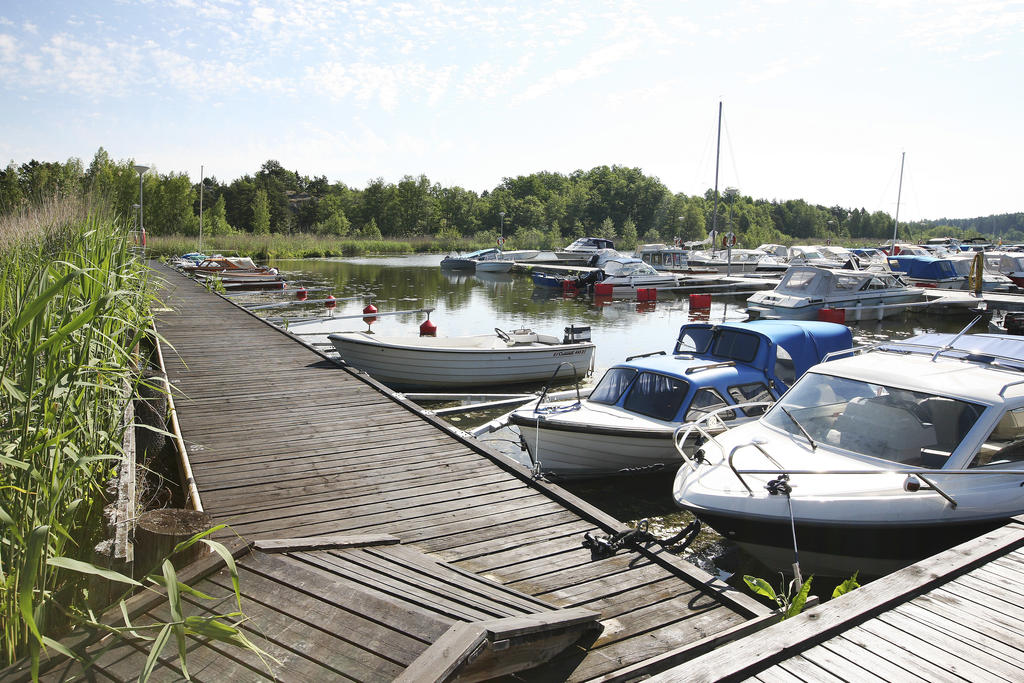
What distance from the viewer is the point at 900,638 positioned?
3.27m

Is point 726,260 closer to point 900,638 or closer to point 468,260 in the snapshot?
point 468,260

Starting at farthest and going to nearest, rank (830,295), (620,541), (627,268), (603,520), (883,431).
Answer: (627,268), (830,295), (883,431), (603,520), (620,541)

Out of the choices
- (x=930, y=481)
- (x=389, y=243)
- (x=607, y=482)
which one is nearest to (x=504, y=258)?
(x=389, y=243)

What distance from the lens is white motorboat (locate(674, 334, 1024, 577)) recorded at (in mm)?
5398

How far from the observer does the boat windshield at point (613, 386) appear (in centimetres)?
869

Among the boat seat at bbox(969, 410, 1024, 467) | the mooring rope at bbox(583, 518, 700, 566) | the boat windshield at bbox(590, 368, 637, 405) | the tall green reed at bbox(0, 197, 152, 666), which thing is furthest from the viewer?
the boat windshield at bbox(590, 368, 637, 405)

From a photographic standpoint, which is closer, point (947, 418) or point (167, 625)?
point (167, 625)

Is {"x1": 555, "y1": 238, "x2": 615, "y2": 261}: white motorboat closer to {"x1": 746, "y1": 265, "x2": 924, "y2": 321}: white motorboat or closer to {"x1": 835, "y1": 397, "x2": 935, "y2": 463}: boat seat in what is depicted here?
{"x1": 746, "y1": 265, "x2": 924, "y2": 321}: white motorboat

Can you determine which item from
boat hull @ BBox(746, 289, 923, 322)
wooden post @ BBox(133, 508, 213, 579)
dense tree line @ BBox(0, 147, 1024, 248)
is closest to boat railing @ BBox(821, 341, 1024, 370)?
wooden post @ BBox(133, 508, 213, 579)

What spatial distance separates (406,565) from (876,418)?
4.78m

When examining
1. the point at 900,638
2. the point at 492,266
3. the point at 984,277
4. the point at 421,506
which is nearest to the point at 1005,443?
the point at 900,638

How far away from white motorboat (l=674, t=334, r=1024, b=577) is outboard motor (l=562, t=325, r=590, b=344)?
7.33 metres

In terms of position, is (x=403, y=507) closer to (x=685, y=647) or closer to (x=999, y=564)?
(x=685, y=647)

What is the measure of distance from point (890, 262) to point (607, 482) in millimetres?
35847
